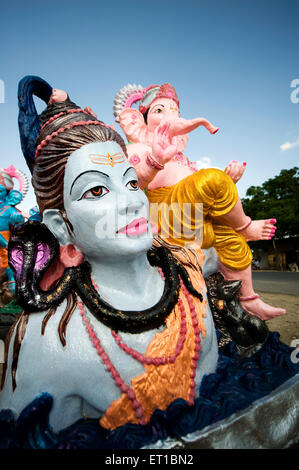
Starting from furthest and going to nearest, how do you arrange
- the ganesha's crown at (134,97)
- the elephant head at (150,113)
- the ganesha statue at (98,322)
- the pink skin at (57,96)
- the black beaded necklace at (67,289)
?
the ganesha's crown at (134,97), the elephant head at (150,113), the pink skin at (57,96), the black beaded necklace at (67,289), the ganesha statue at (98,322)

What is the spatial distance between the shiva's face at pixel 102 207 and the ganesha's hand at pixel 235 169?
3.35 feet

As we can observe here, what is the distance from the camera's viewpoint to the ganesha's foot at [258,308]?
6.77 feet

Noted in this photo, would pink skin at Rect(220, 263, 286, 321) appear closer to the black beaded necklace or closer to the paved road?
the black beaded necklace

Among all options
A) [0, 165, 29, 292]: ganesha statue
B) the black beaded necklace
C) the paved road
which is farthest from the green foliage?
the black beaded necklace

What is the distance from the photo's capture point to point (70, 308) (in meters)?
1.28

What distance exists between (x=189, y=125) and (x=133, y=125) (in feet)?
2.05

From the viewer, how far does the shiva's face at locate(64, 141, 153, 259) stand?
4.35 ft

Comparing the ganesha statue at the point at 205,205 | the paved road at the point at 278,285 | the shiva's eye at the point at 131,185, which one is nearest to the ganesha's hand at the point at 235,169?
the ganesha statue at the point at 205,205

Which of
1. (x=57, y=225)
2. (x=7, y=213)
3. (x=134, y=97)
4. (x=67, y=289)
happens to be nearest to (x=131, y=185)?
(x=57, y=225)

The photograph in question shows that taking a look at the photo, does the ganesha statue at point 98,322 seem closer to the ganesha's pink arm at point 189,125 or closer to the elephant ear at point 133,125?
the ganesha's pink arm at point 189,125

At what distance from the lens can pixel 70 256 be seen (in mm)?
1479

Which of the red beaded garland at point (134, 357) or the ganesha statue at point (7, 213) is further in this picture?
the ganesha statue at point (7, 213)

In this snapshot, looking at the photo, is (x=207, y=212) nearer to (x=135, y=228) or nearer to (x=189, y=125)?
(x=189, y=125)
